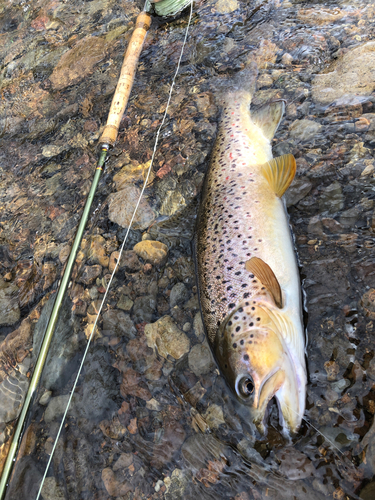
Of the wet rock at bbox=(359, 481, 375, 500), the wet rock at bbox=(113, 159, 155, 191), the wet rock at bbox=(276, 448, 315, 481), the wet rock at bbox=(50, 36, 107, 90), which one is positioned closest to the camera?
the wet rock at bbox=(359, 481, 375, 500)

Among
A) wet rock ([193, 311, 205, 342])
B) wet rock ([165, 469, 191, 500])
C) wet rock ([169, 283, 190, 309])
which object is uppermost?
wet rock ([169, 283, 190, 309])

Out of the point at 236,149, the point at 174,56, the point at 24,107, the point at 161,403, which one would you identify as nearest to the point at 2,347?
the point at 161,403

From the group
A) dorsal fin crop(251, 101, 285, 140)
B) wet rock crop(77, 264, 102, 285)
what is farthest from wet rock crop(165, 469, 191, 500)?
dorsal fin crop(251, 101, 285, 140)

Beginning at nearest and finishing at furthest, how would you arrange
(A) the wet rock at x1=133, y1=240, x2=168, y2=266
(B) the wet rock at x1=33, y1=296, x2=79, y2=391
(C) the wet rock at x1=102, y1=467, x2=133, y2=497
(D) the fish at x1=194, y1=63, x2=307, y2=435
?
(D) the fish at x1=194, y1=63, x2=307, y2=435, (C) the wet rock at x1=102, y1=467, x2=133, y2=497, (B) the wet rock at x1=33, y1=296, x2=79, y2=391, (A) the wet rock at x1=133, y1=240, x2=168, y2=266

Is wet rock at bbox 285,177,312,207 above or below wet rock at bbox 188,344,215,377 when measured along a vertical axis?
above

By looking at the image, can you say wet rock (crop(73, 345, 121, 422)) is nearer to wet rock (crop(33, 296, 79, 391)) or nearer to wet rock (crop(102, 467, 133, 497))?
wet rock (crop(33, 296, 79, 391))

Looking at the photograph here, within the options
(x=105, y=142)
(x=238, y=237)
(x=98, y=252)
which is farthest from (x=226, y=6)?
(x=98, y=252)

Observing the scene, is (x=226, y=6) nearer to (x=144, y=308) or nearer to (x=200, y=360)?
(x=144, y=308)
